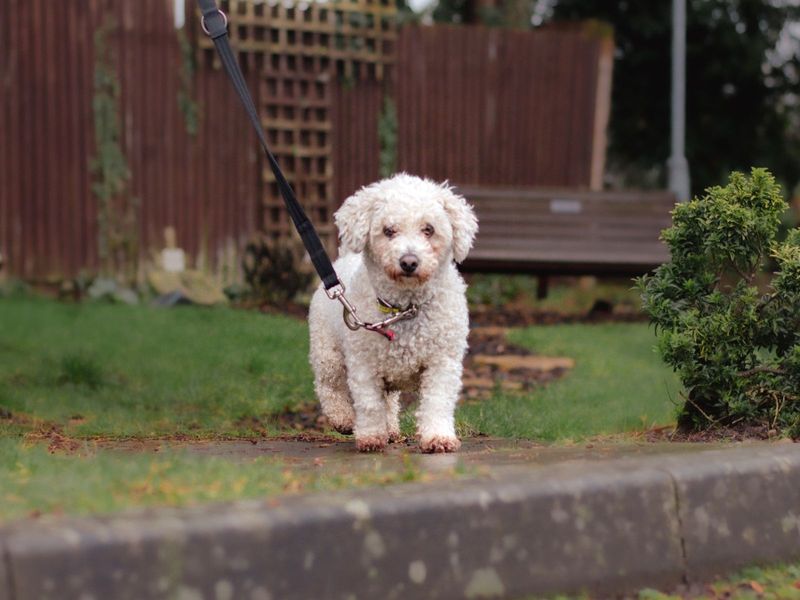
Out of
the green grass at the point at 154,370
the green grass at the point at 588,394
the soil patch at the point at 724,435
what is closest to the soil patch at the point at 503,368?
the green grass at the point at 588,394

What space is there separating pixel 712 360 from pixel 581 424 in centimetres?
145

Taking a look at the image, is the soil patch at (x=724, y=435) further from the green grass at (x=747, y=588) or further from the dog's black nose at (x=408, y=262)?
the dog's black nose at (x=408, y=262)

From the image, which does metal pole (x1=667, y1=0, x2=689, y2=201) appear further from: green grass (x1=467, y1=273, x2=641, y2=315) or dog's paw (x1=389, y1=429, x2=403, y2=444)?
dog's paw (x1=389, y1=429, x2=403, y2=444)

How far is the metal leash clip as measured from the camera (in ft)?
15.7

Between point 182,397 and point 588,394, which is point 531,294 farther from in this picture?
point 182,397

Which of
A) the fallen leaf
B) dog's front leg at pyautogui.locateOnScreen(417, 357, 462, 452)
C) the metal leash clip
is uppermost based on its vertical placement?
the metal leash clip

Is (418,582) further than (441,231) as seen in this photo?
No

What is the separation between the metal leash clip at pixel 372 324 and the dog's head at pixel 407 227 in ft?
0.48

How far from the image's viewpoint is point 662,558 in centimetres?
358

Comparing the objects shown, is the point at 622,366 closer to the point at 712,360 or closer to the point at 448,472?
the point at 712,360

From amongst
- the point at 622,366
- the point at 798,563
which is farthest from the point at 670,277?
the point at 622,366

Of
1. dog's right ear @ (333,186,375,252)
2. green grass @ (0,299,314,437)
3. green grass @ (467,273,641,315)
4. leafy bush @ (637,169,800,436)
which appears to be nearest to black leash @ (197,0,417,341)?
dog's right ear @ (333,186,375,252)

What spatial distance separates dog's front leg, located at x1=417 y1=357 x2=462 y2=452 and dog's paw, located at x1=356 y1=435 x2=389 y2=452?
0.16m

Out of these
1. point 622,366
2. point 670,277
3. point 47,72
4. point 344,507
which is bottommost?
point 622,366
